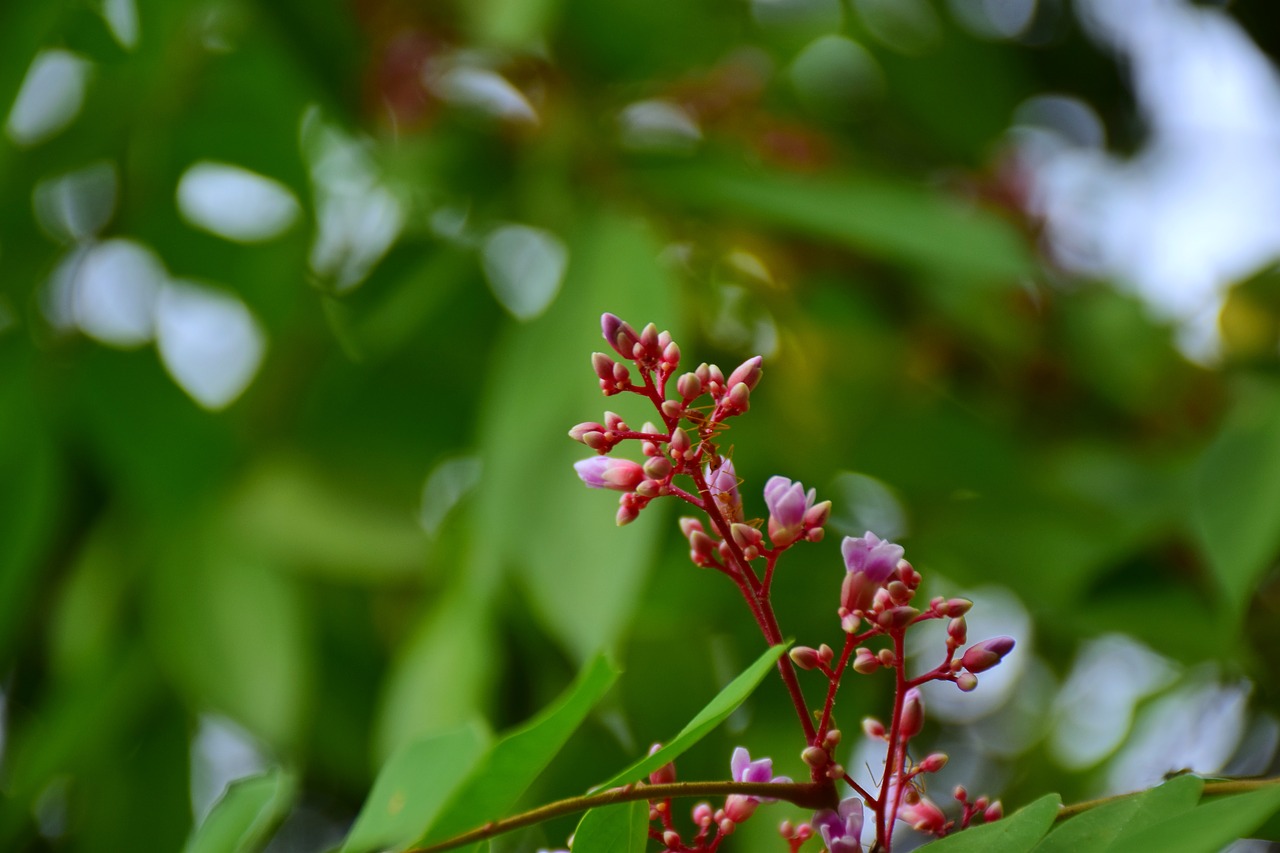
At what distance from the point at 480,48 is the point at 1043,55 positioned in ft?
1.82

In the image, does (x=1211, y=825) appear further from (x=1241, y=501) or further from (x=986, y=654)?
(x=1241, y=501)

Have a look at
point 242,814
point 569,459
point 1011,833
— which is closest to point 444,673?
point 569,459

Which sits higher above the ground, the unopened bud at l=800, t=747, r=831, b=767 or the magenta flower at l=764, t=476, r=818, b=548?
the magenta flower at l=764, t=476, r=818, b=548


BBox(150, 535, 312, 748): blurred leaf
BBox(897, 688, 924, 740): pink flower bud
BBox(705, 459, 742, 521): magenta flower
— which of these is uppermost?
BBox(705, 459, 742, 521): magenta flower

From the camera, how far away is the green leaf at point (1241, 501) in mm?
535

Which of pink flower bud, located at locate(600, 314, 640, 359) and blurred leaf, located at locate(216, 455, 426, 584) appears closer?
pink flower bud, located at locate(600, 314, 640, 359)

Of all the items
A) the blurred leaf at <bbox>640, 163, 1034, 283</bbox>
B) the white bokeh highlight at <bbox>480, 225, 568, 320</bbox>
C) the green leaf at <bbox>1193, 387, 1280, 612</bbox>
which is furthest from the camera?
the white bokeh highlight at <bbox>480, 225, 568, 320</bbox>

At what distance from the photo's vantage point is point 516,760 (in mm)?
257

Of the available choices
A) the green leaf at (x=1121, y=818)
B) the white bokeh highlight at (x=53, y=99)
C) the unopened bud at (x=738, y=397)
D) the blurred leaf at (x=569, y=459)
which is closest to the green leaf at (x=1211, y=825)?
the green leaf at (x=1121, y=818)

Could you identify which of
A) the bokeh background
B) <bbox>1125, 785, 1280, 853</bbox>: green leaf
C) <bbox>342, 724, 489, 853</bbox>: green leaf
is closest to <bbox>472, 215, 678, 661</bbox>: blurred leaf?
the bokeh background

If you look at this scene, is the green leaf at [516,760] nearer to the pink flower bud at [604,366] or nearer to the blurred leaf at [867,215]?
the pink flower bud at [604,366]

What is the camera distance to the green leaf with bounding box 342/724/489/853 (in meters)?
0.30

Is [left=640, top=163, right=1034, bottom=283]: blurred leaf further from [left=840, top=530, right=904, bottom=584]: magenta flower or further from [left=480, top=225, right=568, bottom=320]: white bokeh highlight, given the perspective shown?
[left=840, top=530, right=904, bottom=584]: magenta flower

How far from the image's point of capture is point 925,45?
107 centimetres
